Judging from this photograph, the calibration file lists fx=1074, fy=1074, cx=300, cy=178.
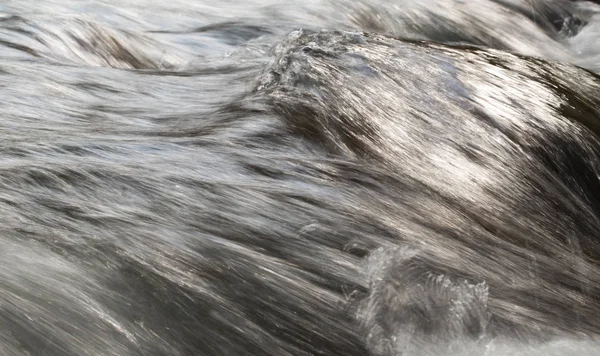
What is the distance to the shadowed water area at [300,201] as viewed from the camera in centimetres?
231

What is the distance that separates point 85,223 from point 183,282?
0.34 metres

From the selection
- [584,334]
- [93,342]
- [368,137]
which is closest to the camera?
[93,342]

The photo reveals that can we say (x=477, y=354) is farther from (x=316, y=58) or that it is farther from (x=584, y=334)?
(x=316, y=58)

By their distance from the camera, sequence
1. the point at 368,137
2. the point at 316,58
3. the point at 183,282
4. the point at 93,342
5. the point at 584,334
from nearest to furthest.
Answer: the point at 93,342, the point at 183,282, the point at 584,334, the point at 368,137, the point at 316,58

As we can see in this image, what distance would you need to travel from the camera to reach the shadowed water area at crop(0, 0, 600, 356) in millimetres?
2314

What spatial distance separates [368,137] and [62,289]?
1365 mm

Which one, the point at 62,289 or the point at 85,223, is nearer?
the point at 62,289

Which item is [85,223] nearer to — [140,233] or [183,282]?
[140,233]

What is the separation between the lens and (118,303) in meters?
2.25

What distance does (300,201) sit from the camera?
9.29 feet

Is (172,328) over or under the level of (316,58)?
under

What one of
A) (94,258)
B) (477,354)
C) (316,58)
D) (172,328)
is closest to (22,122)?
(316,58)

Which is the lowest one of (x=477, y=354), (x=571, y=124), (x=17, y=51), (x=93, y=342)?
(x=17, y=51)

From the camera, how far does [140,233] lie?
2510 millimetres
